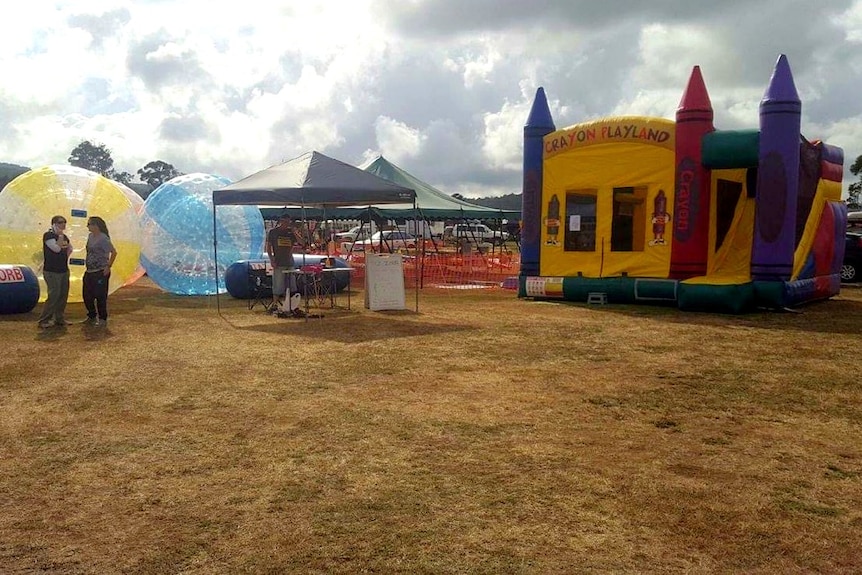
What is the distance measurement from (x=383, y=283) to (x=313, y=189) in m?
2.27

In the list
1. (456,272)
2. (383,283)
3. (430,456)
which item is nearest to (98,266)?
(383,283)

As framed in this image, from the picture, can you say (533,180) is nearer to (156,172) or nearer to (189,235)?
(189,235)

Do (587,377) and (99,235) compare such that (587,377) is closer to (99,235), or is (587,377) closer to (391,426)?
(391,426)

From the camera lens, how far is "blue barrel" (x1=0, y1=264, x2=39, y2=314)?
11.9 metres

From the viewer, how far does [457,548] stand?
3.60 metres

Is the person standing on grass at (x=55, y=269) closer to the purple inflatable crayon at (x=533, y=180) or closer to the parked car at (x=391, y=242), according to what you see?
the purple inflatable crayon at (x=533, y=180)

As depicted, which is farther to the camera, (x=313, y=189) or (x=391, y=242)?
(x=391, y=242)

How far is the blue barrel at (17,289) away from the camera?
39.1 feet

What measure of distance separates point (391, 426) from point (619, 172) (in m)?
9.72

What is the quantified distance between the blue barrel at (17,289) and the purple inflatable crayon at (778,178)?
12154mm

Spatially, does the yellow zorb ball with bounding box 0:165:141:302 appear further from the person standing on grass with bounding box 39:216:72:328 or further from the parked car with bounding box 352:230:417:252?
the parked car with bounding box 352:230:417:252

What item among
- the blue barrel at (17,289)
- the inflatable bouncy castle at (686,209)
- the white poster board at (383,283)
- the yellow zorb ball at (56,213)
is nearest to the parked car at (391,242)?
the inflatable bouncy castle at (686,209)

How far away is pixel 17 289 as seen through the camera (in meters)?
12.0

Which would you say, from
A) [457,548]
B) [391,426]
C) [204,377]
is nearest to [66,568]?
[457,548]
